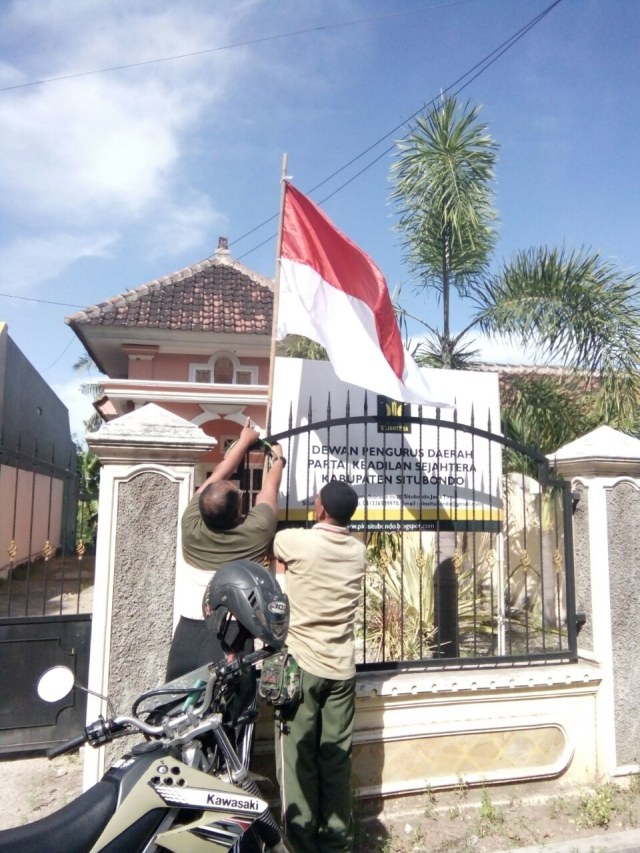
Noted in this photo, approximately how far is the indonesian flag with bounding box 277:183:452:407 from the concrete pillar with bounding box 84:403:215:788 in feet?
3.35

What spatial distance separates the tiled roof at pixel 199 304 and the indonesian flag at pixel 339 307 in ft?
26.2

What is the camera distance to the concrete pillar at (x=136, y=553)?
11.2ft

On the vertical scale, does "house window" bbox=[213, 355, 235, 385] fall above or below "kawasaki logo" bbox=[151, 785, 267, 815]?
above

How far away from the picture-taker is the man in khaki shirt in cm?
308

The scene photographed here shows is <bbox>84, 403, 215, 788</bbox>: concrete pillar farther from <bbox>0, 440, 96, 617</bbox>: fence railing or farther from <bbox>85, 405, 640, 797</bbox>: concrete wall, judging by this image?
<bbox>0, 440, 96, 617</bbox>: fence railing

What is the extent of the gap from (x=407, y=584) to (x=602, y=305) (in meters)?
3.30

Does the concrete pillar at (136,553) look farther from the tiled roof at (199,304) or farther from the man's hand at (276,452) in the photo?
the tiled roof at (199,304)

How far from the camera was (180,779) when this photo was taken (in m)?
1.87

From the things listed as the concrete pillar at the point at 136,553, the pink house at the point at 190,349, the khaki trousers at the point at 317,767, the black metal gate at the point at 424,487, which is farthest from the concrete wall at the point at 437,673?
the pink house at the point at 190,349

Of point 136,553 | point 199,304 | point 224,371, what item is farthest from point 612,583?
point 199,304

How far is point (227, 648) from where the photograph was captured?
2113mm

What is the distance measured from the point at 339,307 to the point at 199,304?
376 inches

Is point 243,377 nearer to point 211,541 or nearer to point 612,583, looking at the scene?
point 612,583

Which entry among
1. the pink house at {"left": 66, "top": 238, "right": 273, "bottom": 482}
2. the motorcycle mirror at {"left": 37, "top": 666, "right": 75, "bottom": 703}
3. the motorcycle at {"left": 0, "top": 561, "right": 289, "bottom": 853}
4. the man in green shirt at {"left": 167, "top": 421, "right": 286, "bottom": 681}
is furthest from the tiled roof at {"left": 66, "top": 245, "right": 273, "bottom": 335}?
the motorcycle mirror at {"left": 37, "top": 666, "right": 75, "bottom": 703}
